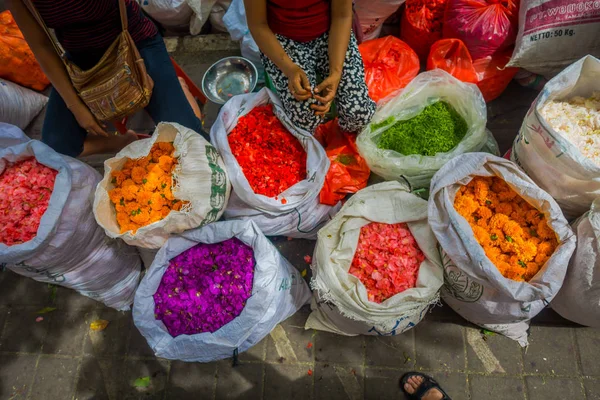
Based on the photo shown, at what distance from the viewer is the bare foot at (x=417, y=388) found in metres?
2.19

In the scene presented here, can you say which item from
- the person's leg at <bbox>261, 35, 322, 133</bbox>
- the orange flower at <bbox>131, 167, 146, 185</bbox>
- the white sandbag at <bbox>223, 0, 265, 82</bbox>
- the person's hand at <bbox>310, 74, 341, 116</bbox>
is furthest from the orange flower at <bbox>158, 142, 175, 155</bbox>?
the white sandbag at <bbox>223, 0, 265, 82</bbox>

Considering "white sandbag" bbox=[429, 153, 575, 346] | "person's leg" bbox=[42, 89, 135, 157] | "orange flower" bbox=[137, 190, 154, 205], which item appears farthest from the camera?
"person's leg" bbox=[42, 89, 135, 157]

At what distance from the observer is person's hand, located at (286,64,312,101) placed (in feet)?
6.86

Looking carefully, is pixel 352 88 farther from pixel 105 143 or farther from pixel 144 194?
pixel 105 143

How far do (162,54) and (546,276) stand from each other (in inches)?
94.5

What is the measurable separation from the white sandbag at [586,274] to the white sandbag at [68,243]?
2.46m

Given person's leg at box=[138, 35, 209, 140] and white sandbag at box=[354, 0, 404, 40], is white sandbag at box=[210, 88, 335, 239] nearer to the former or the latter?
person's leg at box=[138, 35, 209, 140]

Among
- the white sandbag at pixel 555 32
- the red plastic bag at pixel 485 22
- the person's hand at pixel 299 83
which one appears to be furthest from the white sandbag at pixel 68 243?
Answer: the white sandbag at pixel 555 32

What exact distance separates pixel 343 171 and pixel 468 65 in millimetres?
1090

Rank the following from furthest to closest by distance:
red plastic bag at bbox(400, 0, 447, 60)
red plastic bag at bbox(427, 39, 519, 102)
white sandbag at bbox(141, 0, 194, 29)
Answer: white sandbag at bbox(141, 0, 194, 29) → red plastic bag at bbox(400, 0, 447, 60) → red plastic bag at bbox(427, 39, 519, 102)

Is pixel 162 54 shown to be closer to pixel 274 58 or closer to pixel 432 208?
pixel 274 58

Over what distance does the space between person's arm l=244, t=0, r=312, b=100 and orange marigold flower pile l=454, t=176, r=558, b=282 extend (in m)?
0.99

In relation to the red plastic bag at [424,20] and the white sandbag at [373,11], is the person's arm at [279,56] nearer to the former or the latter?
the white sandbag at [373,11]


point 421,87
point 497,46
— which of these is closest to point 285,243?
point 421,87
